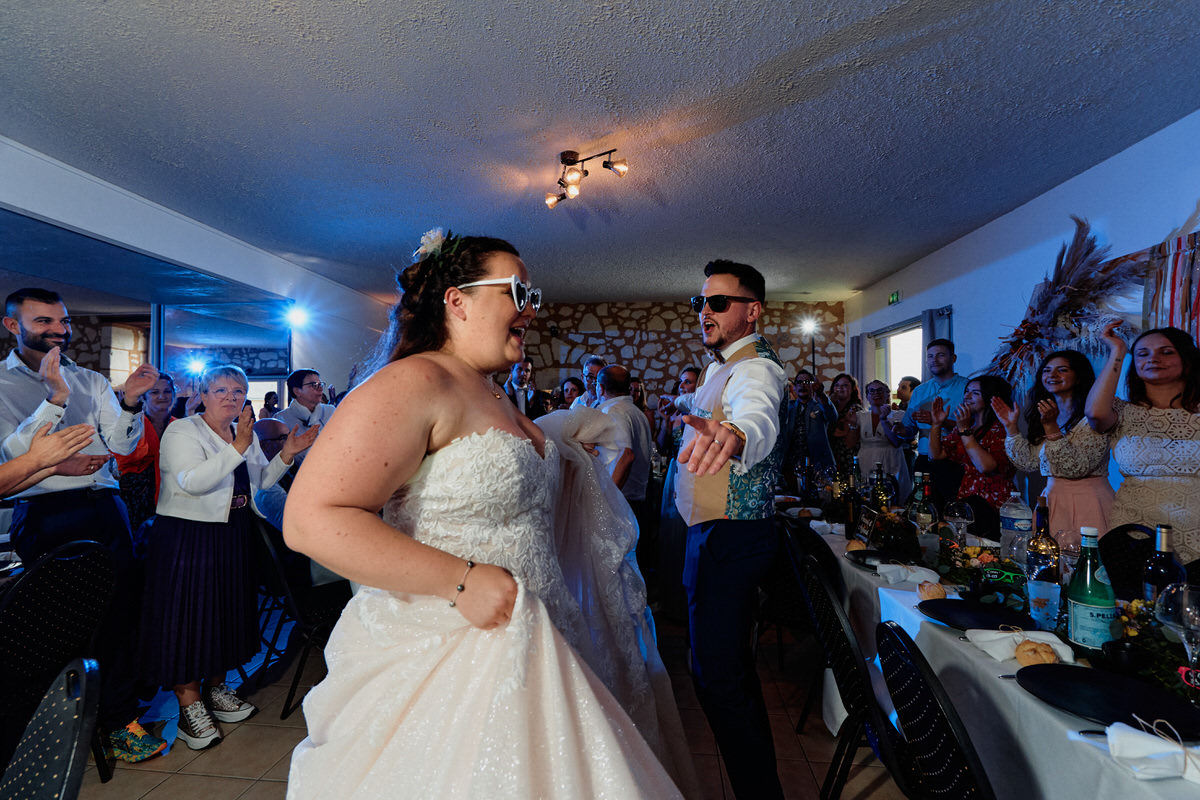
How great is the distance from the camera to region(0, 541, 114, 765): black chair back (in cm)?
196

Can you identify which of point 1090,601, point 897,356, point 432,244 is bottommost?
point 1090,601

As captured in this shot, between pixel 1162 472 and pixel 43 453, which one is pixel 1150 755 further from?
pixel 43 453

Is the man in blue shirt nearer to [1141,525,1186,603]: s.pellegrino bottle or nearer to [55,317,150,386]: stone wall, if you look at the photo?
[1141,525,1186,603]: s.pellegrino bottle

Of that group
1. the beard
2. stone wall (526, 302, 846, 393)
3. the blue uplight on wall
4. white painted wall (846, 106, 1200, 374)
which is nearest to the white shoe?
the beard

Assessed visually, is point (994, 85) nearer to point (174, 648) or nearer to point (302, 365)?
point (174, 648)

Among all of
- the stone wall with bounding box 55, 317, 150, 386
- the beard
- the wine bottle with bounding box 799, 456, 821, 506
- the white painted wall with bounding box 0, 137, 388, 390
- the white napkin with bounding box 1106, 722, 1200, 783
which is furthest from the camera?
the stone wall with bounding box 55, 317, 150, 386

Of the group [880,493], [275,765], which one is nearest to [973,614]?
[880,493]

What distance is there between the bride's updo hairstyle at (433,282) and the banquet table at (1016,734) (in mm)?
1478

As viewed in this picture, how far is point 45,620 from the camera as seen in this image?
206 cm

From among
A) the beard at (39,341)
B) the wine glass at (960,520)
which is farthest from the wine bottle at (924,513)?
the beard at (39,341)

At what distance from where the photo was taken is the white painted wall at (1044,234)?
147 inches

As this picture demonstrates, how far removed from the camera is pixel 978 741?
5.10 feet

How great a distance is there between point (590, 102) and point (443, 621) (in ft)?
10.4

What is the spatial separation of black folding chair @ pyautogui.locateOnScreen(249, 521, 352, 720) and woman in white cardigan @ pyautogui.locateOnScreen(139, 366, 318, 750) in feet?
0.55
